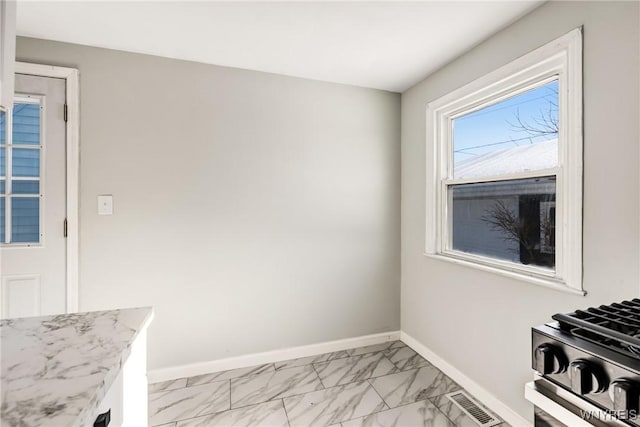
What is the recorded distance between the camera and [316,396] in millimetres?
2025

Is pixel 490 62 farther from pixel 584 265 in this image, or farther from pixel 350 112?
pixel 584 265

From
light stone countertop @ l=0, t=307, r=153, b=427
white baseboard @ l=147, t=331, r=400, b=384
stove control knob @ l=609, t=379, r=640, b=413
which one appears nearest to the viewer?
light stone countertop @ l=0, t=307, r=153, b=427

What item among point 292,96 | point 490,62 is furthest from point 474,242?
point 292,96

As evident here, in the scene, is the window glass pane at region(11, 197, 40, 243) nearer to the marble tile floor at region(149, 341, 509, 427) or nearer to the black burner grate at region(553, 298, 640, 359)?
the marble tile floor at region(149, 341, 509, 427)

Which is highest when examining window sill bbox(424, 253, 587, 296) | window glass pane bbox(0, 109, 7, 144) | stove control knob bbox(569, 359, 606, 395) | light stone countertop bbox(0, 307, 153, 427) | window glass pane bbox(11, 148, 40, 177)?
window glass pane bbox(0, 109, 7, 144)

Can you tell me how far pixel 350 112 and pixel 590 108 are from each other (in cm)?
164

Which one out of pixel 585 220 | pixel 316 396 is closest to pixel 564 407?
pixel 585 220

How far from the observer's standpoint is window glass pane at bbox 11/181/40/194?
1923 millimetres

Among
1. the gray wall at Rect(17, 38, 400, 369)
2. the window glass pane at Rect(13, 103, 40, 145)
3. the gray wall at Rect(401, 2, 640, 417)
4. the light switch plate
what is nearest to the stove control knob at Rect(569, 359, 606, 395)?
the gray wall at Rect(401, 2, 640, 417)

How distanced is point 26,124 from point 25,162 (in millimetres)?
243

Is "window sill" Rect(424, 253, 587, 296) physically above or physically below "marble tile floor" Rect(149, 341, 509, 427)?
above

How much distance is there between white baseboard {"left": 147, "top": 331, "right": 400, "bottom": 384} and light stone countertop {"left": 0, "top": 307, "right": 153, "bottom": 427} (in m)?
1.38

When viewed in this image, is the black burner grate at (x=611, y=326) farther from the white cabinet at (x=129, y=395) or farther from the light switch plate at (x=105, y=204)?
the light switch plate at (x=105, y=204)

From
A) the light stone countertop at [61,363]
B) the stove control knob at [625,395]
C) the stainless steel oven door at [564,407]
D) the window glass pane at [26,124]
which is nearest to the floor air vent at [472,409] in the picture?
the stainless steel oven door at [564,407]
